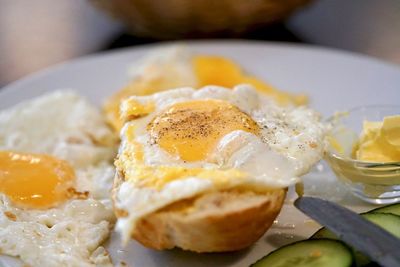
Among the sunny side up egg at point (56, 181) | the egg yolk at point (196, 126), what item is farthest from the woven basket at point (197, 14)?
the egg yolk at point (196, 126)

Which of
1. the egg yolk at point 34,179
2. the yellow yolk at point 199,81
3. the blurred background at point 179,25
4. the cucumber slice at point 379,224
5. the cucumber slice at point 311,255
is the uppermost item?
the blurred background at point 179,25

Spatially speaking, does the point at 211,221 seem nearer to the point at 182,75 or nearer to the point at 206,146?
the point at 206,146

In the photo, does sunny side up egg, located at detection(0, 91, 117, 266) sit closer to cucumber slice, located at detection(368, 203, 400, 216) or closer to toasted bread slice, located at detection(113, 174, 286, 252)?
toasted bread slice, located at detection(113, 174, 286, 252)

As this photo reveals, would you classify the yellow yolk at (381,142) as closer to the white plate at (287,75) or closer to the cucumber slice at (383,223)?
the white plate at (287,75)

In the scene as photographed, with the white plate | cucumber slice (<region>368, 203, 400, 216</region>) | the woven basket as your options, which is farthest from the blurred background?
cucumber slice (<region>368, 203, 400, 216</region>)

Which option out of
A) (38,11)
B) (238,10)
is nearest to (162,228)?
(238,10)
